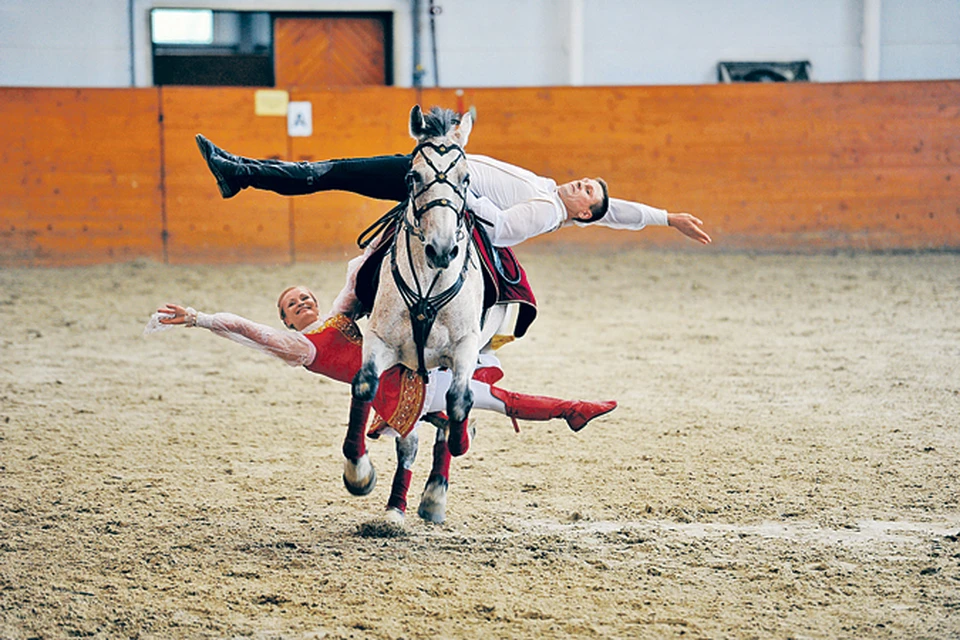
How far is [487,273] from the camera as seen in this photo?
13.0ft

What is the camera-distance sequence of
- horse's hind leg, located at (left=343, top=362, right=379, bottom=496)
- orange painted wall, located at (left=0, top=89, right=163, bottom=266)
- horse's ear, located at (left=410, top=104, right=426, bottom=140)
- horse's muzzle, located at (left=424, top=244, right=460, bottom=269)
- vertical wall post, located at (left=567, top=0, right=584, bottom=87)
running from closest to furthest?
horse's muzzle, located at (left=424, top=244, right=460, bottom=269)
horse's ear, located at (left=410, top=104, right=426, bottom=140)
horse's hind leg, located at (left=343, top=362, right=379, bottom=496)
orange painted wall, located at (left=0, top=89, right=163, bottom=266)
vertical wall post, located at (left=567, top=0, right=584, bottom=87)

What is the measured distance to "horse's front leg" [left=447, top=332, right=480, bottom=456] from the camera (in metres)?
3.62

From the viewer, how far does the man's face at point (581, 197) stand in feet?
13.3

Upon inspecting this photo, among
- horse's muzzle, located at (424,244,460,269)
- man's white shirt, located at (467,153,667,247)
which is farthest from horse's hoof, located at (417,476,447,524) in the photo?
horse's muzzle, located at (424,244,460,269)

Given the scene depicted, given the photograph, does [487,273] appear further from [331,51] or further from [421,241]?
[331,51]

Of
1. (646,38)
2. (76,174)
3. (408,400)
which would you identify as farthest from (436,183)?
(646,38)

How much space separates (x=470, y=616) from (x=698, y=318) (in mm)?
5986

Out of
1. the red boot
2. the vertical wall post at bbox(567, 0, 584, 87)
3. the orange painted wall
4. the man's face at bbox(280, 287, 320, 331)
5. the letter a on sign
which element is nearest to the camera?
the red boot

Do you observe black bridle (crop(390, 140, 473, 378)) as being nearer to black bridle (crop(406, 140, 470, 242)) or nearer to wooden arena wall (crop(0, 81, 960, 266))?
black bridle (crop(406, 140, 470, 242))

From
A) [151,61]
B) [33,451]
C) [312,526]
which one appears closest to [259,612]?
[312,526]

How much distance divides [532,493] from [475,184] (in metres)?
1.31

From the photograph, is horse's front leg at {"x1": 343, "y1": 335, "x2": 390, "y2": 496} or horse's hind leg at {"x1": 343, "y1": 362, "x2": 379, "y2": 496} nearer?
horse's front leg at {"x1": 343, "y1": 335, "x2": 390, "y2": 496}

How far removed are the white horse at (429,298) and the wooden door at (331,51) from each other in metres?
9.91

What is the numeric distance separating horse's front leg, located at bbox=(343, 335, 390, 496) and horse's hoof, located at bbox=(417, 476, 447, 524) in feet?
1.17
